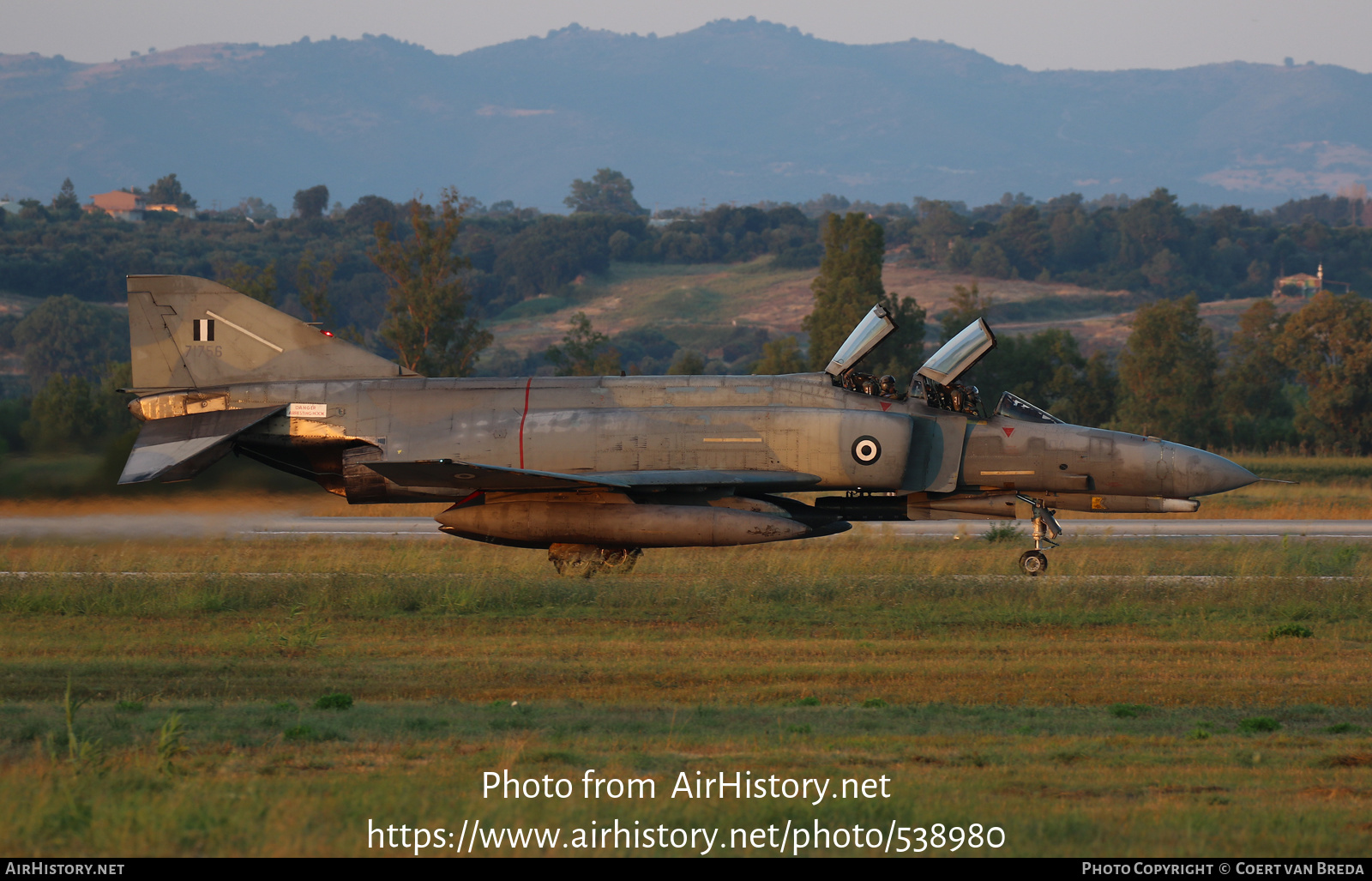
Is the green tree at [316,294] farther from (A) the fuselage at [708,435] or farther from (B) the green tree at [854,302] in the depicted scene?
(A) the fuselage at [708,435]

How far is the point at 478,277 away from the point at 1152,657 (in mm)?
109626

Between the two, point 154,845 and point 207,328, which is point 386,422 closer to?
point 207,328

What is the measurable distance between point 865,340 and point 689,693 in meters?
7.63

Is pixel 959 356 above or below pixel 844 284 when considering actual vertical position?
below

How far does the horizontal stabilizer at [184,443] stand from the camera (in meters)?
16.5

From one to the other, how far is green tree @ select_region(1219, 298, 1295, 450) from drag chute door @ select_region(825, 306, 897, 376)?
1334 inches

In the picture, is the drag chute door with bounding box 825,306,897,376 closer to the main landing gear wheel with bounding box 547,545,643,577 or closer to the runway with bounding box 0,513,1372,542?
the main landing gear wheel with bounding box 547,545,643,577

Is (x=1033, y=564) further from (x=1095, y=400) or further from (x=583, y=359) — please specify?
(x=1095, y=400)

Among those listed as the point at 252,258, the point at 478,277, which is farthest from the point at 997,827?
the point at 478,277

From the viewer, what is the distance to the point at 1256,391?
51594 millimetres

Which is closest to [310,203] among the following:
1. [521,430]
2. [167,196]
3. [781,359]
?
[167,196]

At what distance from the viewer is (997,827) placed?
6492 mm

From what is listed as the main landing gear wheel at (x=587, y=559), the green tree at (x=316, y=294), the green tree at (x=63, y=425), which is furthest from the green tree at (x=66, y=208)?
the main landing gear wheel at (x=587, y=559)

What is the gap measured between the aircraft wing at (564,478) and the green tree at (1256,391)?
35.2 metres
